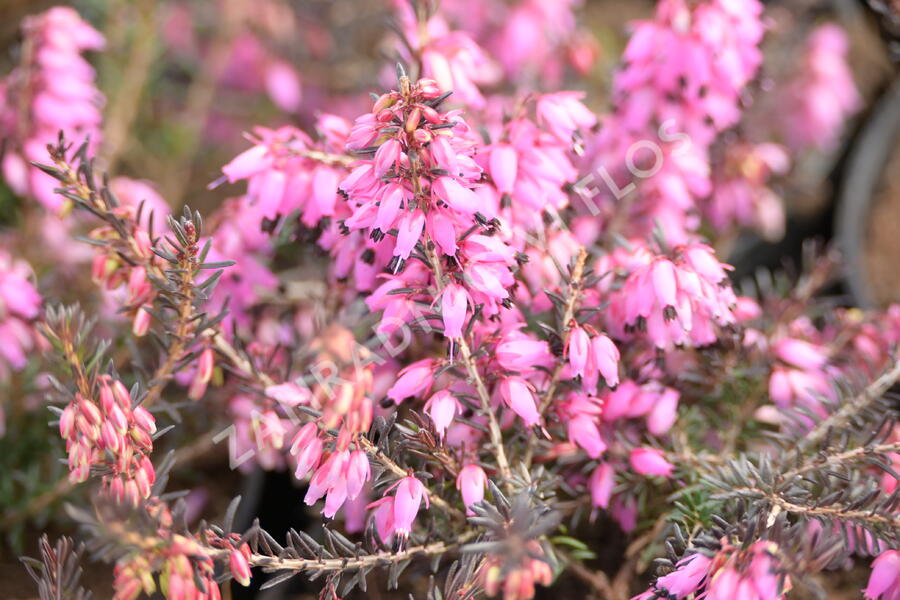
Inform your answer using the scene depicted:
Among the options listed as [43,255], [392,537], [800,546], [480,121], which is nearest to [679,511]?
[800,546]

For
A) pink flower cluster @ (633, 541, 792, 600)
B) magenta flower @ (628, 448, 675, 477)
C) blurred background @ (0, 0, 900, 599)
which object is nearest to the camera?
pink flower cluster @ (633, 541, 792, 600)

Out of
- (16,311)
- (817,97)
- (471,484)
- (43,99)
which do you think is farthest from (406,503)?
(817,97)

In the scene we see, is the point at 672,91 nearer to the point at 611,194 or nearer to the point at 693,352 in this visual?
the point at 611,194

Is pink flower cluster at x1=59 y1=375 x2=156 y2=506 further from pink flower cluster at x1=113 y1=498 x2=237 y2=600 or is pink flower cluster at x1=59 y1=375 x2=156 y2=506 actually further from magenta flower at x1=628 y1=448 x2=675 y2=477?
magenta flower at x1=628 y1=448 x2=675 y2=477

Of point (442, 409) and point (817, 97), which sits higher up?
point (817, 97)

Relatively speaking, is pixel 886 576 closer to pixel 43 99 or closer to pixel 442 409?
pixel 442 409

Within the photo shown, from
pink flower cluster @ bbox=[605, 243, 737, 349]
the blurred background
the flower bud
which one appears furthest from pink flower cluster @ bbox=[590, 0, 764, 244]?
the flower bud
